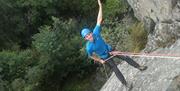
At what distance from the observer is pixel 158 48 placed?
1387 cm

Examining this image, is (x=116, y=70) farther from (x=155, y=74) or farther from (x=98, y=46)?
(x=98, y=46)

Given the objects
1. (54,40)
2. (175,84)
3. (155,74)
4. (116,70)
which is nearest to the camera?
(175,84)

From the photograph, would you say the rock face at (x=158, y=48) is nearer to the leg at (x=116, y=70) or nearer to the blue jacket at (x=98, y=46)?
the leg at (x=116, y=70)

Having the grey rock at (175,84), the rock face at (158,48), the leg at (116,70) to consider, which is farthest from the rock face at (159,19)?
the grey rock at (175,84)

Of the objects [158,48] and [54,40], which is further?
[54,40]

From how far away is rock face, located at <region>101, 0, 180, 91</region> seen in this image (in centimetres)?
1100

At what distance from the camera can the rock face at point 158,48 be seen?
11.0 m

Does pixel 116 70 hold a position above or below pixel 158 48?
above

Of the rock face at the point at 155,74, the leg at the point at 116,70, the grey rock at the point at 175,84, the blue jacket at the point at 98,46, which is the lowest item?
the grey rock at the point at 175,84

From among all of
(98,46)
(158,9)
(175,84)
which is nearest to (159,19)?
(158,9)

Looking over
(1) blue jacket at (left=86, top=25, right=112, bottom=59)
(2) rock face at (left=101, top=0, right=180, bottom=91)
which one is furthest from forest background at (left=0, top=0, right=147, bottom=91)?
(1) blue jacket at (left=86, top=25, right=112, bottom=59)

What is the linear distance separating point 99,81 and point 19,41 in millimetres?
4896

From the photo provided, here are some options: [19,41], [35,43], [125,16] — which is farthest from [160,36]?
[19,41]

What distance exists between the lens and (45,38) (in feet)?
61.9
